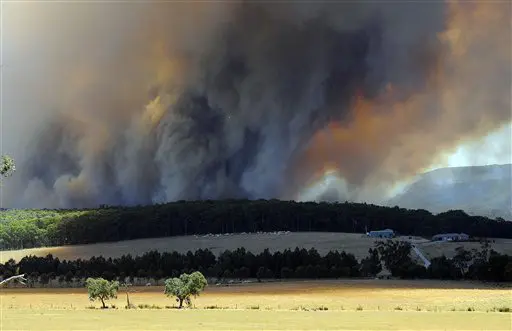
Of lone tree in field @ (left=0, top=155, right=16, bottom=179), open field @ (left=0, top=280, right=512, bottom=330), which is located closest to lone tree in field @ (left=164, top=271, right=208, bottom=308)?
open field @ (left=0, top=280, right=512, bottom=330)

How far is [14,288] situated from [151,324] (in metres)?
93.9

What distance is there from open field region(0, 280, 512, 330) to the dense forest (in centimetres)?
1570

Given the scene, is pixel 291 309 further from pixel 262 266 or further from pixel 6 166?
pixel 262 266

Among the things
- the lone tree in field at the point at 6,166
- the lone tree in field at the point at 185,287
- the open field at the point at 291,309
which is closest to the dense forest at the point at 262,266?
the open field at the point at 291,309

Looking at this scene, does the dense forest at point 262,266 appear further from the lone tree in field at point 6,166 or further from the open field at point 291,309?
the lone tree in field at point 6,166

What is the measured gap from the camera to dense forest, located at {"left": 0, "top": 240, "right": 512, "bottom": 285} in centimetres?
15300

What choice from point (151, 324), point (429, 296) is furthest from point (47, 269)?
point (151, 324)

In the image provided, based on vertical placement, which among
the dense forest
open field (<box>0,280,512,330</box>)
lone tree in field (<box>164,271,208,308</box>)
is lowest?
open field (<box>0,280,512,330</box>)

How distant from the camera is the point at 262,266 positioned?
521ft

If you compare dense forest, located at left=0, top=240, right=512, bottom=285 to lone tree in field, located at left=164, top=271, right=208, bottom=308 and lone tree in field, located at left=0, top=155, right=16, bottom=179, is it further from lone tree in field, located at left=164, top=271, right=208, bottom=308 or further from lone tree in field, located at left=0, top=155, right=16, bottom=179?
lone tree in field, located at left=0, top=155, right=16, bottom=179

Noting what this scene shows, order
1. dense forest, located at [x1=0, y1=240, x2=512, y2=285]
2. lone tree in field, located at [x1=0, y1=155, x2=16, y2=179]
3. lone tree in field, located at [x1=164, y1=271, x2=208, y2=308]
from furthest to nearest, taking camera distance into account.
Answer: dense forest, located at [x1=0, y1=240, x2=512, y2=285]
lone tree in field, located at [x1=164, y1=271, x2=208, y2=308]
lone tree in field, located at [x1=0, y1=155, x2=16, y2=179]

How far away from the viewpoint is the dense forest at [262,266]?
153000 millimetres

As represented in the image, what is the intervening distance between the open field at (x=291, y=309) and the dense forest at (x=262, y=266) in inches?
618

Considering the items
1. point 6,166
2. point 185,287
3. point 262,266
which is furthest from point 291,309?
point 262,266
